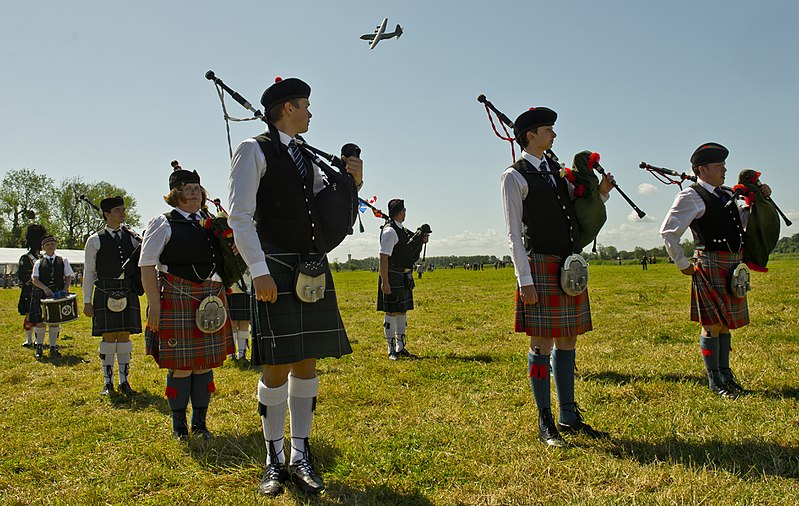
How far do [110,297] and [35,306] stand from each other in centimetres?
442

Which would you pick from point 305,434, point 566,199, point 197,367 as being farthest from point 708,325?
point 197,367

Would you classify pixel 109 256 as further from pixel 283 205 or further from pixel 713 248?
pixel 713 248

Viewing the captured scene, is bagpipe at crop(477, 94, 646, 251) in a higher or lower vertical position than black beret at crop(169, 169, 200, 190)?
lower

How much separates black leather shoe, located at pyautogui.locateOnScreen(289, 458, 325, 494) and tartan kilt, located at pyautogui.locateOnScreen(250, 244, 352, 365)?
0.57m

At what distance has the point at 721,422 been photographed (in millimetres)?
3643

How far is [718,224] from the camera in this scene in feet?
14.6

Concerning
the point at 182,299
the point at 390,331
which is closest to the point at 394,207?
the point at 390,331

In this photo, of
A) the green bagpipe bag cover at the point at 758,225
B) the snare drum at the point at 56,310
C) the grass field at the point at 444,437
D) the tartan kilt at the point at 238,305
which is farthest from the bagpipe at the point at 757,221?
the snare drum at the point at 56,310

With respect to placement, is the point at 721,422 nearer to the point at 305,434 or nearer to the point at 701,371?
the point at 701,371

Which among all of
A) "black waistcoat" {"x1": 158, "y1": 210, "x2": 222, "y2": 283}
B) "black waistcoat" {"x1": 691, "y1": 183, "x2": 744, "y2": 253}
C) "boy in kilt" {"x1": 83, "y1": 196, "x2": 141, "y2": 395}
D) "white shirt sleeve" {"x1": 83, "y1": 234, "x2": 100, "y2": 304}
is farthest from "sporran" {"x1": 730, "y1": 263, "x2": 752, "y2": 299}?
"white shirt sleeve" {"x1": 83, "y1": 234, "x2": 100, "y2": 304}

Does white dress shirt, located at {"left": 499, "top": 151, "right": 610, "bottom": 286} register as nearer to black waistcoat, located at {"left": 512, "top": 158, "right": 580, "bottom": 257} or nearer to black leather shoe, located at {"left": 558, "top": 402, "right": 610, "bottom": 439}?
black waistcoat, located at {"left": 512, "top": 158, "right": 580, "bottom": 257}

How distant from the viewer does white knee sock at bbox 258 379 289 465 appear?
115 inches

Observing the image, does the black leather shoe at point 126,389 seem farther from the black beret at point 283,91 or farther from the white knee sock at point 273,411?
the black beret at point 283,91

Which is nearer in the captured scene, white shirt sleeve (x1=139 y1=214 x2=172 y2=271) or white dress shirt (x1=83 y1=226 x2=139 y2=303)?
white shirt sleeve (x1=139 y1=214 x2=172 y2=271)
